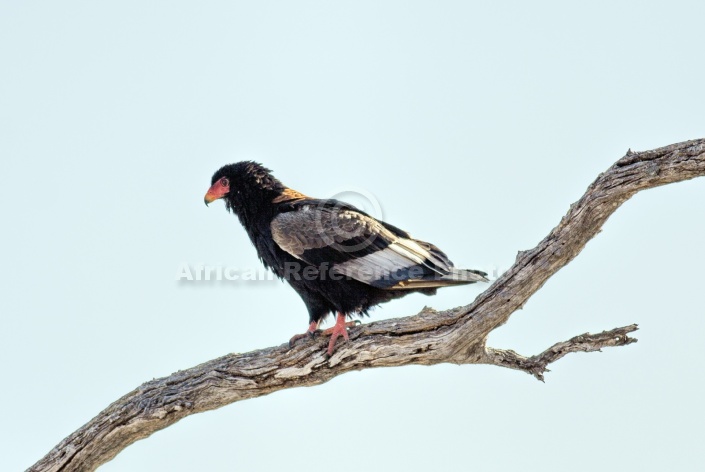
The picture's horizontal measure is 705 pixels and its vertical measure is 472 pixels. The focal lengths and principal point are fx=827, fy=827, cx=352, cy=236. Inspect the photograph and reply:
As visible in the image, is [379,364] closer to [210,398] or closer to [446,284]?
[446,284]

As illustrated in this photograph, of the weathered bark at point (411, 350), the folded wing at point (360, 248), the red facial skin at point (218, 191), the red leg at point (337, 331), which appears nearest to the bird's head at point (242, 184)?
the red facial skin at point (218, 191)

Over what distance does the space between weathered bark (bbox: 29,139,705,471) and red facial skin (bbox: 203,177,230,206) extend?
2073 mm

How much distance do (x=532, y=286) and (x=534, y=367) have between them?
1.12 metres

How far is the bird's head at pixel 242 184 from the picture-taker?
881 centimetres

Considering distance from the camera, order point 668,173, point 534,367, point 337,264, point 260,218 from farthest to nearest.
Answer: point 260,218 → point 337,264 → point 534,367 → point 668,173

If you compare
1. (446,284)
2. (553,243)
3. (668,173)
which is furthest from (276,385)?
(668,173)

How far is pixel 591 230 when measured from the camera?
253 inches

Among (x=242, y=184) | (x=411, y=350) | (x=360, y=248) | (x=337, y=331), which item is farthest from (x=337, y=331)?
(x=242, y=184)

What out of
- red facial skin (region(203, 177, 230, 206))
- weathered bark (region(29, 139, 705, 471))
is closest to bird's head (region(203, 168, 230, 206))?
red facial skin (region(203, 177, 230, 206))

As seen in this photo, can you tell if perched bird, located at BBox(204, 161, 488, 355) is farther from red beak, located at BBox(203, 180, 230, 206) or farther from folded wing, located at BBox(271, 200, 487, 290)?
red beak, located at BBox(203, 180, 230, 206)

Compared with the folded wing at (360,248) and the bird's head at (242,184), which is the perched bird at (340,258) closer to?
the folded wing at (360,248)

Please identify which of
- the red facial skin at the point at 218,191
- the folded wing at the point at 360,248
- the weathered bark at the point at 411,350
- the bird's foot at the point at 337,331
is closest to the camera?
the weathered bark at the point at 411,350

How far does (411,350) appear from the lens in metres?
7.18

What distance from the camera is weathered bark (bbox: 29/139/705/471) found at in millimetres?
6242
